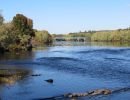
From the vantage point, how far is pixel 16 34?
108 meters

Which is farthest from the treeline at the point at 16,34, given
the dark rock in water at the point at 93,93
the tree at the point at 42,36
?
the dark rock in water at the point at 93,93

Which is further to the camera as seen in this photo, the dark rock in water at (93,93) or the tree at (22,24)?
the tree at (22,24)

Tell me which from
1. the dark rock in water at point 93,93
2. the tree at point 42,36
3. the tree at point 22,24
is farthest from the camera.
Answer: the tree at point 42,36

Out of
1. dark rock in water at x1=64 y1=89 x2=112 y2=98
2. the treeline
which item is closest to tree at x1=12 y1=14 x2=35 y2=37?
the treeline

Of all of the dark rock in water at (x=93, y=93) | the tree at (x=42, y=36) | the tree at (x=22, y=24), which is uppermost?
the tree at (x=22, y=24)

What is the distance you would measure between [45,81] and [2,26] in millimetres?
56869

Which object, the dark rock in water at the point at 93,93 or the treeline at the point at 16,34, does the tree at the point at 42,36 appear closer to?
the treeline at the point at 16,34

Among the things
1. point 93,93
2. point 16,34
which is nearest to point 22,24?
point 16,34

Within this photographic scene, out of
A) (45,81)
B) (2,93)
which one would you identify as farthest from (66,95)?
(45,81)

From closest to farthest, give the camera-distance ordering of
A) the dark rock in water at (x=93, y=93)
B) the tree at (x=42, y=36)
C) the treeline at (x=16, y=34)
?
the dark rock in water at (x=93, y=93), the treeline at (x=16, y=34), the tree at (x=42, y=36)

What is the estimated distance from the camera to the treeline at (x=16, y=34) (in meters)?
96.2

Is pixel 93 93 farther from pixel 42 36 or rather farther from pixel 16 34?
pixel 42 36

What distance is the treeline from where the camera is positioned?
96213mm

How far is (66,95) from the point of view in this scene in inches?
1395
